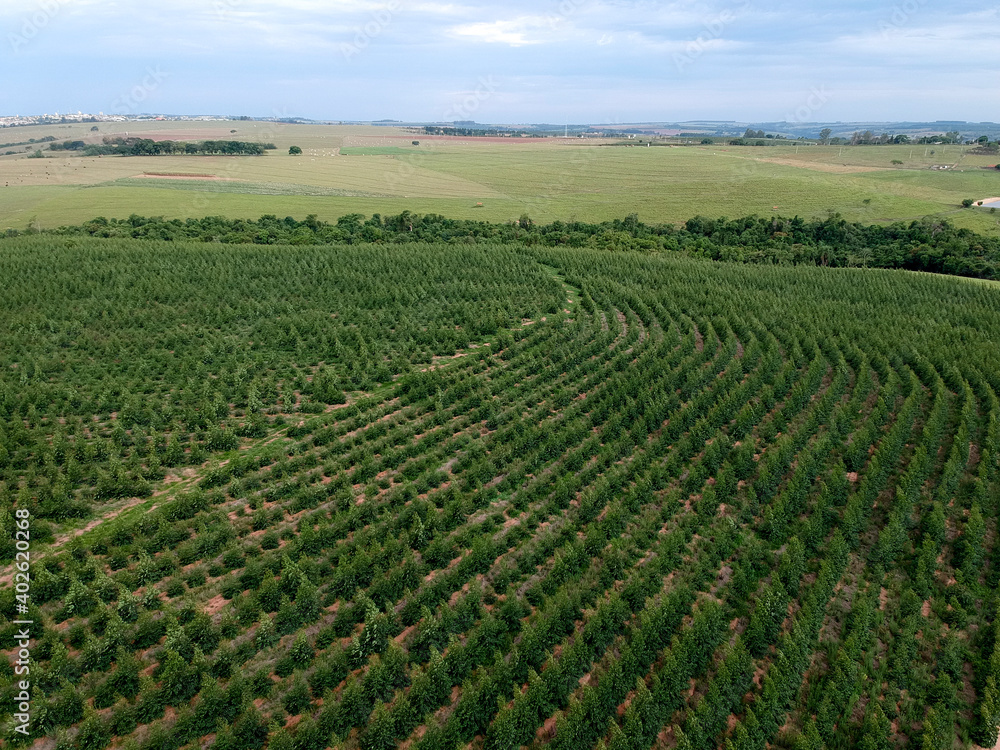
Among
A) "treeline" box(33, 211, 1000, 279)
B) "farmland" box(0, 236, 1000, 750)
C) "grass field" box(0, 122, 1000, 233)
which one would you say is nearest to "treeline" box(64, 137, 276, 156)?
"grass field" box(0, 122, 1000, 233)

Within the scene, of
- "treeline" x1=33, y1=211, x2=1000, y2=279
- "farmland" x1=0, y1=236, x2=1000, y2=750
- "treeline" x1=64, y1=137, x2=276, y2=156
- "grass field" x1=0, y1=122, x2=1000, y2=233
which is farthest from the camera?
"treeline" x1=64, y1=137, x2=276, y2=156

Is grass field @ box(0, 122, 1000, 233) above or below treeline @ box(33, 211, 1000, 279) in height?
above

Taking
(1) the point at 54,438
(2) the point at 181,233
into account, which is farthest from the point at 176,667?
(2) the point at 181,233

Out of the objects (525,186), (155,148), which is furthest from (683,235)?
(155,148)

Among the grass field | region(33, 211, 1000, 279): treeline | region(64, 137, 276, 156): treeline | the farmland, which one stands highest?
region(64, 137, 276, 156): treeline

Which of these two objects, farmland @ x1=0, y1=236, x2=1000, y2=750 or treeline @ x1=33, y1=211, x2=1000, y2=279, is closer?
farmland @ x1=0, y1=236, x2=1000, y2=750

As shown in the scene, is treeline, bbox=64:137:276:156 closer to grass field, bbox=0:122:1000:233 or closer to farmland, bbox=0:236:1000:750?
grass field, bbox=0:122:1000:233

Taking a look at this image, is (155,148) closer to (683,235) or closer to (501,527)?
(683,235)

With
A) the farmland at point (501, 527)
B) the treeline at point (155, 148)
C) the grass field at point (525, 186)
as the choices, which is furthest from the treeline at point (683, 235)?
the treeline at point (155, 148)
